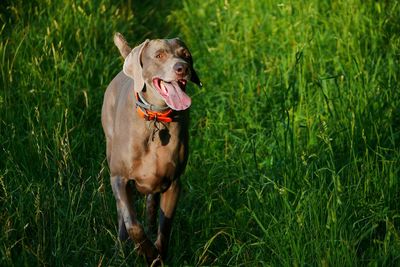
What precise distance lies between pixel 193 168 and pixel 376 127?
1156mm

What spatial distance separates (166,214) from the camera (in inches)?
190

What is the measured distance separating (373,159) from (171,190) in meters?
1.13

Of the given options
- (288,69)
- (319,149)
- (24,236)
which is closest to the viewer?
(24,236)

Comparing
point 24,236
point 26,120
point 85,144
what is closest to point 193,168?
point 85,144

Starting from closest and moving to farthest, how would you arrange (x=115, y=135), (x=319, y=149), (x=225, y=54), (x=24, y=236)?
(x=24, y=236), (x=115, y=135), (x=319, y=149), (x=225, y=54)

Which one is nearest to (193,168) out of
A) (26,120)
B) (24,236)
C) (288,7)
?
(26,120)

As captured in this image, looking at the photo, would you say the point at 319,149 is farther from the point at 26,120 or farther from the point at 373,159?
the point at 26,120

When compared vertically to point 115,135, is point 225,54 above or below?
below

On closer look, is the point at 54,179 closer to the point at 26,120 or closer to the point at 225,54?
the point at 26,120

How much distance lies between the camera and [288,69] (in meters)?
6.71

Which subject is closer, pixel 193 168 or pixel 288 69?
pixel 193 168

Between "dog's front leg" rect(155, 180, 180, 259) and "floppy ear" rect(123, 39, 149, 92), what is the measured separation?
1.81 feet

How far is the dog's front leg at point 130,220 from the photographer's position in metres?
4.66

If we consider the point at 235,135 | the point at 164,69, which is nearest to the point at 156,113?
the point at 164,69
